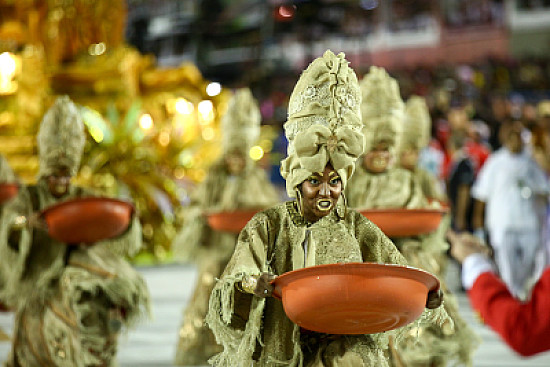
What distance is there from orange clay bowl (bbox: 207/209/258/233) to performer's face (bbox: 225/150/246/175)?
5.35 feet

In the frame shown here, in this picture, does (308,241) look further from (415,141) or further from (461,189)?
(461,189)

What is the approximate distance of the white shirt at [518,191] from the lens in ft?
32.1

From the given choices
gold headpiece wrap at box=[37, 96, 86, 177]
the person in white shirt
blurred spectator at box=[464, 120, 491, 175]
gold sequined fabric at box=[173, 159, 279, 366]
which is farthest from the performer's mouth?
blurred spectator at box=[464, 120, 491, 175]

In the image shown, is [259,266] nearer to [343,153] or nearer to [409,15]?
[343,153]

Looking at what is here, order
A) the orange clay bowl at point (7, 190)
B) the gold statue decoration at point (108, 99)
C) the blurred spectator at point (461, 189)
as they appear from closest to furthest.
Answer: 1. the orange clay bowl at point (7, 190)
2. the blurred spectator at point (461, 189)
3. the gold statue decoration at point (108, 99)

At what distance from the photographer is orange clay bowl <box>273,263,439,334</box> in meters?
3.10

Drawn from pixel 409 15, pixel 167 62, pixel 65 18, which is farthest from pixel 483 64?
pixel 65 18

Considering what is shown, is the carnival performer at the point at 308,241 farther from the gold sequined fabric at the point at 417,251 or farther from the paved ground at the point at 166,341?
the paved ground at the point at 166,341

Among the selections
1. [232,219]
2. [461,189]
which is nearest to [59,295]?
[232,219]

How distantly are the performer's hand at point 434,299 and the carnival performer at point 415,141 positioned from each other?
3.27 metres

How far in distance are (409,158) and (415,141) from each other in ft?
1.18

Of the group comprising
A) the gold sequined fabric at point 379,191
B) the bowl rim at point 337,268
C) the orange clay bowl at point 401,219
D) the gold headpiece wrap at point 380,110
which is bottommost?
the bowl rim at point 337,268

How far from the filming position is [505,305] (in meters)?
3.73

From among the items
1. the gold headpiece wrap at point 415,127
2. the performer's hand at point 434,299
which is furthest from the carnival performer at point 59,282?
the performer's hand at point 434,299
